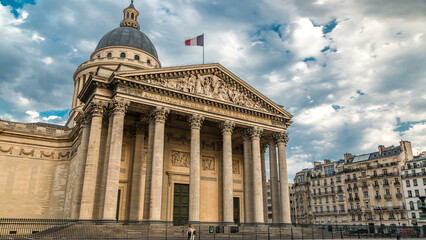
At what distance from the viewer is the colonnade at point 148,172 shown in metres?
24.5

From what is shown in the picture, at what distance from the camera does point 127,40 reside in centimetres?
5475

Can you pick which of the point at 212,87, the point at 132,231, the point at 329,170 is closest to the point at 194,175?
the point at 132,231

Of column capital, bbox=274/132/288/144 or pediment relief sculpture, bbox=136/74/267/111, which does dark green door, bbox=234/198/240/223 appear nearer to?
column capital, bbox=274/132/288/144

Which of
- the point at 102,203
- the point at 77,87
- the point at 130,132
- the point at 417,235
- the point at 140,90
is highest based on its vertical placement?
the point at 77,87

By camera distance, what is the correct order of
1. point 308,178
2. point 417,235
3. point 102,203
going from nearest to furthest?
point 102,203
point 417,235
point 308,178

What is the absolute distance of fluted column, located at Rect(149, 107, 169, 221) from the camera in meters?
25.0

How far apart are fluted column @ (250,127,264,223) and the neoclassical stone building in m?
0.09

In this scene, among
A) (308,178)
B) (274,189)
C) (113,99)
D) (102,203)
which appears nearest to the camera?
(102,203)

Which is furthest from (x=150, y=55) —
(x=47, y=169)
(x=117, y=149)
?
(x=117, y=149)

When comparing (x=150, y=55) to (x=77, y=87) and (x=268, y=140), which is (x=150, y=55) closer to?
(x=77, y=87)

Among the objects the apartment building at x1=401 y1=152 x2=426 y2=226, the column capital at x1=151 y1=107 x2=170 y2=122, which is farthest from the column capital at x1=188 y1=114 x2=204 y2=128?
the apartment building at x1=401 y1=152 x2=426 y2=226

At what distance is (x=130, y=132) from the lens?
3159cm

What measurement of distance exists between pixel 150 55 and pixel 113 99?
30.7 metres

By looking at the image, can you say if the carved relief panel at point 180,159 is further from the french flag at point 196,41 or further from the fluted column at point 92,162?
the french flag at point 196,41
